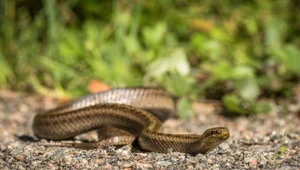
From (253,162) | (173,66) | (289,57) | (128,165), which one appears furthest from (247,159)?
(289,57)

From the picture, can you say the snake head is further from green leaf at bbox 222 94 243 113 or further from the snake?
green leaf at bbox 222 94 243 113

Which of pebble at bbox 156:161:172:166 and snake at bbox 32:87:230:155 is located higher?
snake at bbox 32:87:230:155

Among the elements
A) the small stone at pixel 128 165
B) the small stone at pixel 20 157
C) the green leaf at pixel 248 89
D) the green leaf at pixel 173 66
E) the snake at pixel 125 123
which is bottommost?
the small stone at pixel 128 165

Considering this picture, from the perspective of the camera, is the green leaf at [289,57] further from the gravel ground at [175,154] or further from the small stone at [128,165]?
the small stone at [128,165]

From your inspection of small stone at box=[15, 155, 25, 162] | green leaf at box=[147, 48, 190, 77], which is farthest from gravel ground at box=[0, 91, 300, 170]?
green leaf at box=[147, 48, 190, 77]

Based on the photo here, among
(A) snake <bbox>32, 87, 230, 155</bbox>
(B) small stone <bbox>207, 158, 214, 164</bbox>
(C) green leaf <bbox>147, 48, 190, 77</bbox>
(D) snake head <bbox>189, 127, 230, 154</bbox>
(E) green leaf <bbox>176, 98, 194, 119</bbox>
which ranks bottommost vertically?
(B) small stone <bbox>207, 158, 214, 164</bbox>

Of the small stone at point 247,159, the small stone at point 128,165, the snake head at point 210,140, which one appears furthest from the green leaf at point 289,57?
the small stone at point 128,165

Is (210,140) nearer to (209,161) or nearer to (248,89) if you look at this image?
(209,161)

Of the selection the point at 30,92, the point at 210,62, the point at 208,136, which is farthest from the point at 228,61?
the point at 208,136
